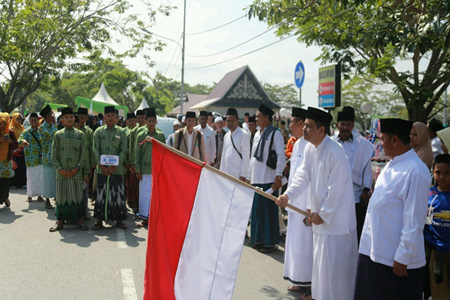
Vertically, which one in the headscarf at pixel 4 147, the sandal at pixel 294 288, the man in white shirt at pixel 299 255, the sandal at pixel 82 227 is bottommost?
the sandal at pixel 294 288

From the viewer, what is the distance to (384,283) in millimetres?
3439

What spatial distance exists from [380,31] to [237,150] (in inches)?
129

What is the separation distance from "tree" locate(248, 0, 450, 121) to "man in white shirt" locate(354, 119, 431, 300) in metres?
1.35

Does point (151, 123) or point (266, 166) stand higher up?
point (151, 123)

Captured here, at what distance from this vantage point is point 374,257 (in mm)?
3420

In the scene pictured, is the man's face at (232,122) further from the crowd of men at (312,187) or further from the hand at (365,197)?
the hand at (365,197)

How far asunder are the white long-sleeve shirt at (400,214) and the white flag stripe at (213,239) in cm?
104

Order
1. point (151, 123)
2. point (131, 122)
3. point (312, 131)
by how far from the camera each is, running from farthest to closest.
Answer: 1. point (131, 122)
2. point (151, 123)
3. point (312, 131)

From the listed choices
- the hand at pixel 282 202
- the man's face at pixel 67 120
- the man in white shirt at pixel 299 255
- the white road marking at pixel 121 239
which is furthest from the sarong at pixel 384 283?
the man's face at pixel 67 120

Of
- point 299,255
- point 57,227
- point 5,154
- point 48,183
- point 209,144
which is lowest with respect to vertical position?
point 57,227

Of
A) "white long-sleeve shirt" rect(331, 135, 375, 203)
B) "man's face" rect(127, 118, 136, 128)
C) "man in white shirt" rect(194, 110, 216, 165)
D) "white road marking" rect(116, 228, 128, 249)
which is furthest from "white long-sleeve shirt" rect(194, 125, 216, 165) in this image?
"white long-sleeve shirt" rect(331, 135, 375, 203)

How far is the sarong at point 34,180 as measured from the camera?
979cm

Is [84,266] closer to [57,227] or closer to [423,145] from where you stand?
[57,227]

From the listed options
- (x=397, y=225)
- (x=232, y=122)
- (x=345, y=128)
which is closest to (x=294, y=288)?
(x=397, y=225)
